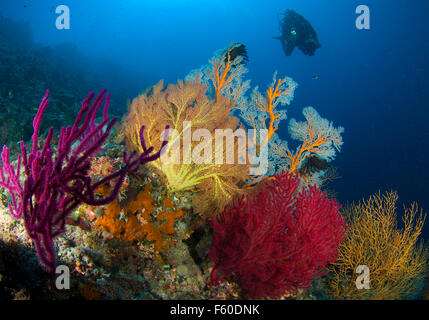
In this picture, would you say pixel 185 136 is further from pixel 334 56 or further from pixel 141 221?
pixel 334 56

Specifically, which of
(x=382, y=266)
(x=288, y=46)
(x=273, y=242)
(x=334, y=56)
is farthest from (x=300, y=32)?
(x=334, y=56)

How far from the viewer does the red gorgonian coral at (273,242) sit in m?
2.59

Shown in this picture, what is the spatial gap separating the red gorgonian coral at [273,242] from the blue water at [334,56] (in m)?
22.0

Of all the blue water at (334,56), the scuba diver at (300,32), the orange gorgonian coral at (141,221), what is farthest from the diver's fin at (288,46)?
the orange gorgonian coral at (141,221)

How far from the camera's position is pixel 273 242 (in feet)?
8.80

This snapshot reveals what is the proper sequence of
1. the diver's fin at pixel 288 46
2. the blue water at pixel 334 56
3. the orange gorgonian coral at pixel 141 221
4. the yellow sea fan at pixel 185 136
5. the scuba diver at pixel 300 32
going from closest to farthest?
the orange gorgonian coral at pixel 141 221 < the yellow sea fan at pixel 185 136 < the scuba diver at pixel 300 32 < the diver's fin at pixel 288 46 < the blue water at pixel 334 56

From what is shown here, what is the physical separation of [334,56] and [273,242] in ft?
333

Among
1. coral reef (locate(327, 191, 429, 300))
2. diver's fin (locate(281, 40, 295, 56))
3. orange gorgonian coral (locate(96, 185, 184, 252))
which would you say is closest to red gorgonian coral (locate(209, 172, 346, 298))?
orange gorgonian coral (locate(96, 185, 184, 252))

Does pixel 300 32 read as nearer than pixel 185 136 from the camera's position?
No

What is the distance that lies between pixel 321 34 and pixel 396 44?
3432cm

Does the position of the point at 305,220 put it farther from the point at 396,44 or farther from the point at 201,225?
the point at 396,44

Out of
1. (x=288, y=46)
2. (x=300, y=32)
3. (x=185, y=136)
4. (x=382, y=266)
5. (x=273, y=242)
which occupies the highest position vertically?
(x=300, y=32)

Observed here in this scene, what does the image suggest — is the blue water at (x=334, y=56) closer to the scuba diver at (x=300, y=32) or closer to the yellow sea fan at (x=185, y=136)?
the scuba diver at (x=300, y=32)
